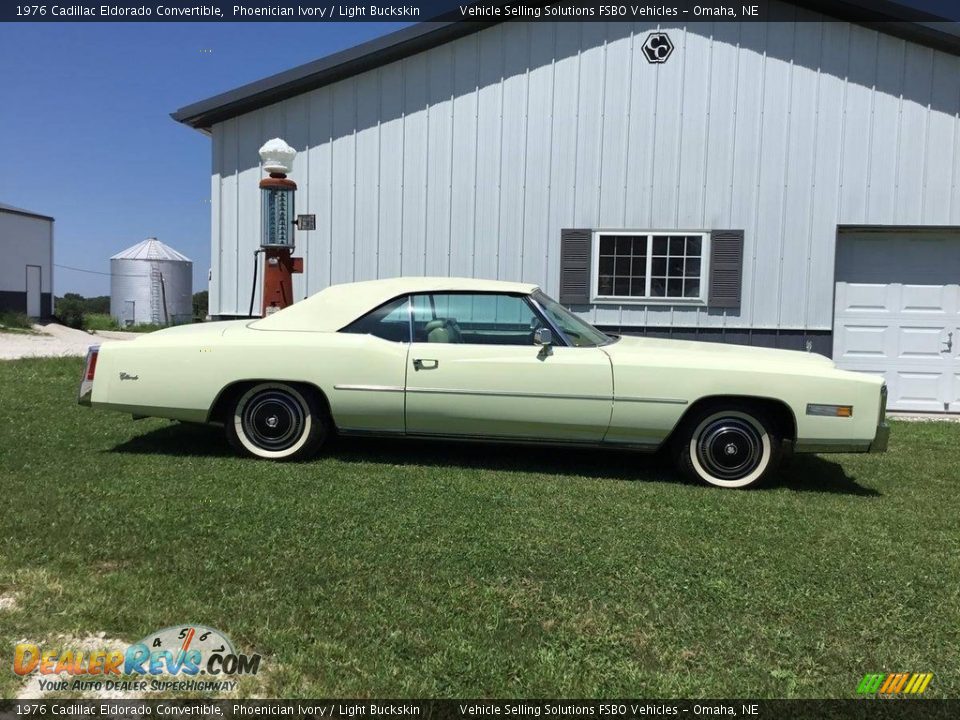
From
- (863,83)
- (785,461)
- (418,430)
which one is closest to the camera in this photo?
(418,430)

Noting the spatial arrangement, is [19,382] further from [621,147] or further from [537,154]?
[621,147]

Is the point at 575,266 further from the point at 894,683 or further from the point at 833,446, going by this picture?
the point at 894,683

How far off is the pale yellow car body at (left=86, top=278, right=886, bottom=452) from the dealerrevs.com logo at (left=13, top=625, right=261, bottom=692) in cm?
256

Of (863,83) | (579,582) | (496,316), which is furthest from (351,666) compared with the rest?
(863,83)

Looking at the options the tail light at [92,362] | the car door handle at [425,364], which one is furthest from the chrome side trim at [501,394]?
the tail light at [92,362]

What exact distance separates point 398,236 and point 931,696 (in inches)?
306

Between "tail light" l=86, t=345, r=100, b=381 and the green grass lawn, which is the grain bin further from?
the green grass lawn

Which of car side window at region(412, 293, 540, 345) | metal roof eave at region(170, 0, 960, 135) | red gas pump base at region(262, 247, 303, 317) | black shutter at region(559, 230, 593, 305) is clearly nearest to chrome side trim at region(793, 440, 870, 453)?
car side window at region(412, 293, 540, 345)

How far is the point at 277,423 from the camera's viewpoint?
5.16 m

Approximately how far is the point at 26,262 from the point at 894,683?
1101 inches

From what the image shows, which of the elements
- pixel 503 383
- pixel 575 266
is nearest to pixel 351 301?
pixel 503 383

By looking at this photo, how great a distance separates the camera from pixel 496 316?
16.8 feet

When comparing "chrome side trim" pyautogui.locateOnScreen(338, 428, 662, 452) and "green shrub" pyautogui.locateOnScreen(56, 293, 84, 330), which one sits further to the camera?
"green shrub" pyautogui.locateOnScreen(56, 293, 84, 330)

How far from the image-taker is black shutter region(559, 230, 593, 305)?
9031mm
